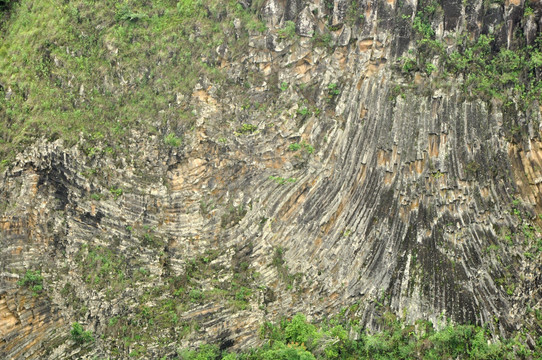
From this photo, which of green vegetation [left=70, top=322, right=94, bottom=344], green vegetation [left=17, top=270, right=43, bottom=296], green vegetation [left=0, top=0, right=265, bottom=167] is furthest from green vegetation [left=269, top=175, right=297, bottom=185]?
green vegetation [left=17, top=270, right=43, bottom=296]

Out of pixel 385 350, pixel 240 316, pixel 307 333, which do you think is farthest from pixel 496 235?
pixel 240 316

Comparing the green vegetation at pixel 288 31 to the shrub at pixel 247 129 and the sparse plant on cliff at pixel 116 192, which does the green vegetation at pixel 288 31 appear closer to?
the shrub at pixel 247 129

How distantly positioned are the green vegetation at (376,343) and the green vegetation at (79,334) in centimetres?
315

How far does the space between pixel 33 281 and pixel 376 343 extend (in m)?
11.6

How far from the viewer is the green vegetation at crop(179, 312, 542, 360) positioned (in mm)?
25891

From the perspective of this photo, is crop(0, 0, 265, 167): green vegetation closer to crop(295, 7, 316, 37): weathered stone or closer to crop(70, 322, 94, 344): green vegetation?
crop(295, 7, 316, 37): weathered stone

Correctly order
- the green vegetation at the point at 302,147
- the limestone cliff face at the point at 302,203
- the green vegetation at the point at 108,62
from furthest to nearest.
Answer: the green vegetation at the point at 302,147, the green vegetation at the point at 108,62, the limestone cliff face at the point at 302,203

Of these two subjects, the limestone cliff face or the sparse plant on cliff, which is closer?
the limestone cliff face

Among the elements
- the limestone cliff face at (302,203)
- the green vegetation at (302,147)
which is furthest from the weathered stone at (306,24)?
the green vegetation at (302,147)

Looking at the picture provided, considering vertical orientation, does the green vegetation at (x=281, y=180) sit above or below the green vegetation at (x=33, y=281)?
above

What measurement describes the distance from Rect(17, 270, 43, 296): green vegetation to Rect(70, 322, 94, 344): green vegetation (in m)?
1.68

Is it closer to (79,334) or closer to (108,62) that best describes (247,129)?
(108,62)

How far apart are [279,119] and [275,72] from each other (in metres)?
1.87

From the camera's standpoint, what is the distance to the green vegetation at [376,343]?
25.9 m
